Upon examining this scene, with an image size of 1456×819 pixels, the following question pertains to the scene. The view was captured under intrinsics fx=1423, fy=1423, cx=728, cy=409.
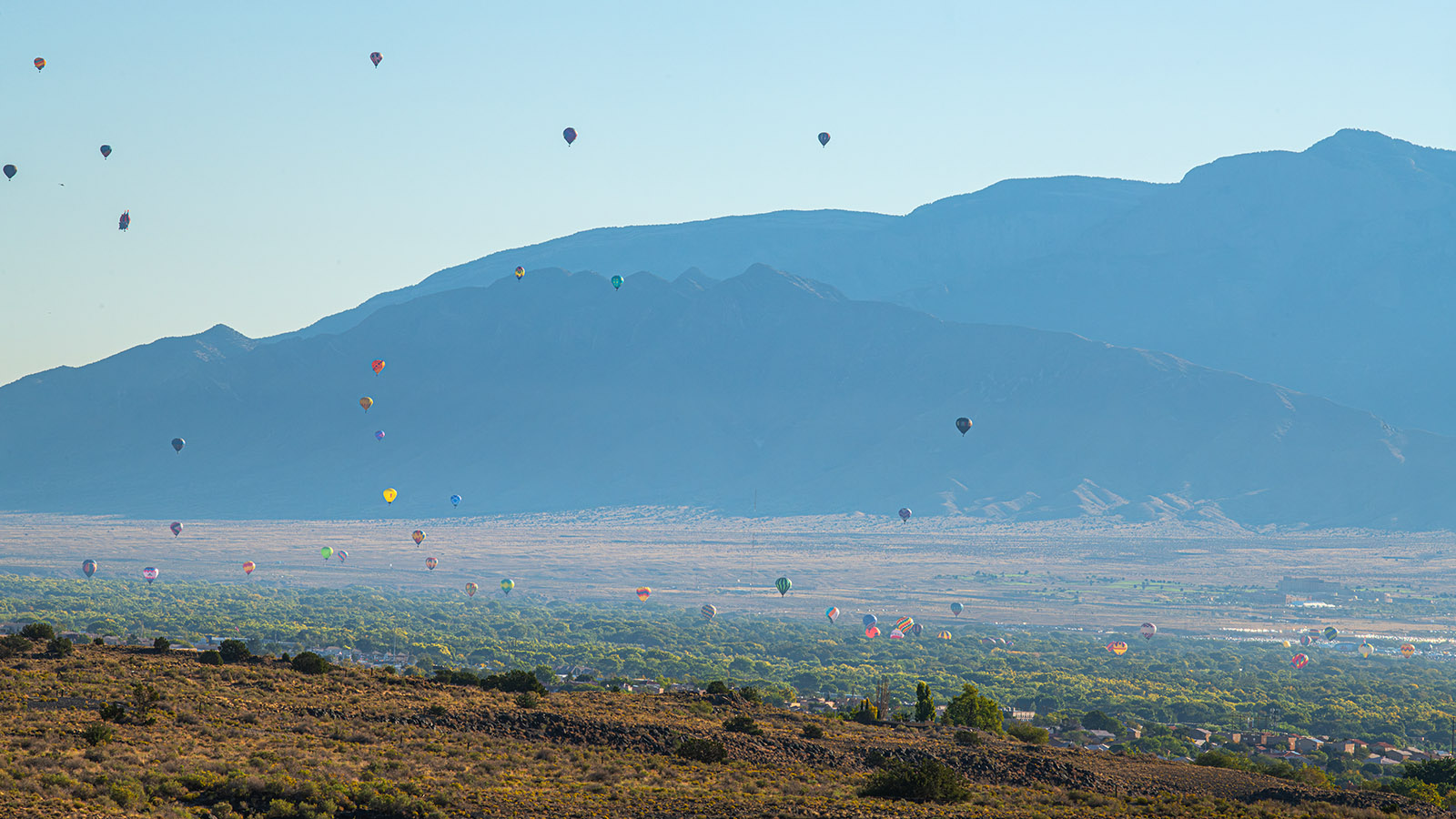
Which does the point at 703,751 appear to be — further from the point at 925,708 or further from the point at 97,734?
the point at 925,708

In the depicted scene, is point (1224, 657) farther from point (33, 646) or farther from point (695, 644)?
point (33, 646)

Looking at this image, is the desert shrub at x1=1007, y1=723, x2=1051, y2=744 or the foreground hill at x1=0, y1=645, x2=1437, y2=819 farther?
the desert shrub at x1=1007, y1=723, x2=1051, y2=744

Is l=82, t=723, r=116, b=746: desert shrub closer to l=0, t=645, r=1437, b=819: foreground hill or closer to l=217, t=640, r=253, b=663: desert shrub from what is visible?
l=0, t=645, r=1437, b=819: foreground hill

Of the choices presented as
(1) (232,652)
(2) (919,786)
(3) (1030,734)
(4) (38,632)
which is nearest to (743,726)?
(2) (919,786)

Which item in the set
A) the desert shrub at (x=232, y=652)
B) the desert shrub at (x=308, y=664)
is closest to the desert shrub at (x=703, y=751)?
the desert shrub at (x=308, y=664)

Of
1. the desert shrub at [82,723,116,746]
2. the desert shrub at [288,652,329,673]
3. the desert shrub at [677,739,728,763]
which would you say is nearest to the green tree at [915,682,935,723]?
the desert shrub at [677,739,728,763]

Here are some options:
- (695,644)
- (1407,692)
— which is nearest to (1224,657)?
(1407,692)
